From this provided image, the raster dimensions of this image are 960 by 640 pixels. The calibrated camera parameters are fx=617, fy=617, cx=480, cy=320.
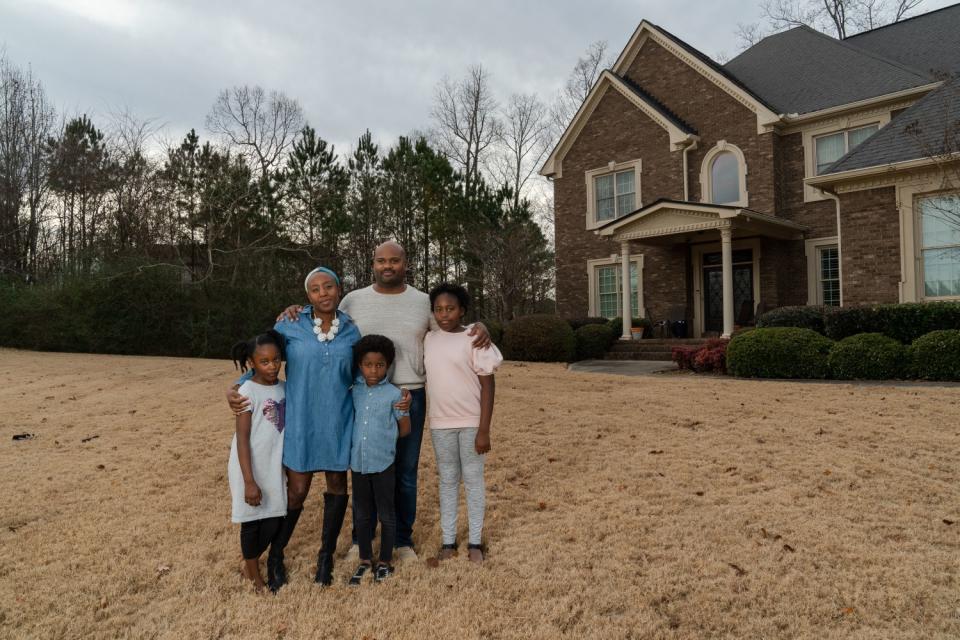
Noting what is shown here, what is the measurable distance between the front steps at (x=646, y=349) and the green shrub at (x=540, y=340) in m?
1.14

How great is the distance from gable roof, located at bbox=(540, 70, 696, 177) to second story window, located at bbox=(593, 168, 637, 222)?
4.77 ft

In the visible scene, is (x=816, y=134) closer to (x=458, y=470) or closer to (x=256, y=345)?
(x=458, y=470)

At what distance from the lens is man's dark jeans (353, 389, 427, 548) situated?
3.29 m

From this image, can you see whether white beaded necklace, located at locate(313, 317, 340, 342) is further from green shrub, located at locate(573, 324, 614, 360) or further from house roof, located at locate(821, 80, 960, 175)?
green shrub, located at locate(573, 324, 614, 360)

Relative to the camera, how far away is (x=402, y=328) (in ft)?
10.7

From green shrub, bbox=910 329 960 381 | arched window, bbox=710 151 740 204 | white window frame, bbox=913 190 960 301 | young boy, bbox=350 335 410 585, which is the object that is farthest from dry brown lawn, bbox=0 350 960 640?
arched window, bbox=710 151 740 204

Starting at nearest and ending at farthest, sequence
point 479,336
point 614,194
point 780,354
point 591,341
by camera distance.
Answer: point 479,336 < point 780,354 < point 591,341 < point 614,194

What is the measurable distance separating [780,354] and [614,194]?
905cm

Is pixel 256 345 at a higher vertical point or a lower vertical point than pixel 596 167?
lower

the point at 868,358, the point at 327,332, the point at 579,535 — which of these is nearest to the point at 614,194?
the point at 868,358

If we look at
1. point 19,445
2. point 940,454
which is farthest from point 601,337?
point 19,445

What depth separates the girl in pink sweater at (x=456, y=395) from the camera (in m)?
3.22

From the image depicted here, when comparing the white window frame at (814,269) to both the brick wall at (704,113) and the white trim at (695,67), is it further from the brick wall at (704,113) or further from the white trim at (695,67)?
the white trim at (695,67)

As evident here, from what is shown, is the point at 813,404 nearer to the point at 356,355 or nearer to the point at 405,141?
the point at 356,355
